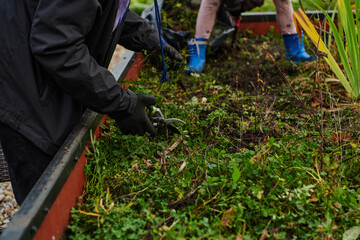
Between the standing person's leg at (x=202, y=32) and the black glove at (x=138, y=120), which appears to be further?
the standing person's leg at (x=202, y=32)

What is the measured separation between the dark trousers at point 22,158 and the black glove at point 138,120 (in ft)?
1.34

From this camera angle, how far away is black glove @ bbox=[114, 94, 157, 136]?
6.84 feet

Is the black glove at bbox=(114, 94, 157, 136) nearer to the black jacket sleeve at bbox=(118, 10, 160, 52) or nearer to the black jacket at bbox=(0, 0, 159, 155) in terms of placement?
the black jacket at bbox=(0, 0, 159, 155)

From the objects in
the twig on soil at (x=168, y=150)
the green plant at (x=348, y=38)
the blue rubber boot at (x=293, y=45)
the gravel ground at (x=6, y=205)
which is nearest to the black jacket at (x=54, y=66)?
the twig on soil at (x=168, y=150)

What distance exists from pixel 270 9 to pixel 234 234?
5244 mm

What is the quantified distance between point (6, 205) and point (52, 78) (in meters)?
1.57

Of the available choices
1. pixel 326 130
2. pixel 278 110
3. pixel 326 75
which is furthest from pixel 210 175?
pixel 326 75

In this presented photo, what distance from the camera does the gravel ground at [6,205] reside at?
2.93 metres

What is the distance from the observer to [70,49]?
1705 mm

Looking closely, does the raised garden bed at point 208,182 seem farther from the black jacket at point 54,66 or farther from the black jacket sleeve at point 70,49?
the black jacket sleeve at point 70,49

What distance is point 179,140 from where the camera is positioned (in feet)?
8.13

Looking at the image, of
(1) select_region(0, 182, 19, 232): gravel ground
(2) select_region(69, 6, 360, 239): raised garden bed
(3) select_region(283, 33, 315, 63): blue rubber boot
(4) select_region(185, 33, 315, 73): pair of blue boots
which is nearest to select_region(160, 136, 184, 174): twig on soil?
(2) select_region(69, 6, 360, 239): raised garden bed

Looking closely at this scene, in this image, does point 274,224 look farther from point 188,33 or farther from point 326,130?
point 188,33

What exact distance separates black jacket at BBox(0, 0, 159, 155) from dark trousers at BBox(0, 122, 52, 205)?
10 centimetres
